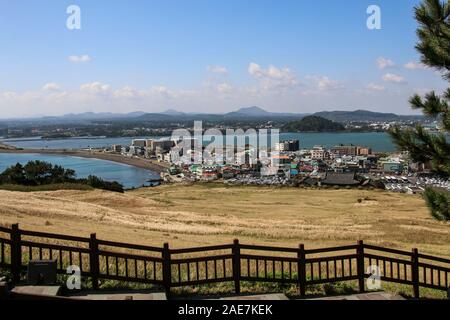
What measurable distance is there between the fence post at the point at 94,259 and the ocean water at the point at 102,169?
90276 millimetres

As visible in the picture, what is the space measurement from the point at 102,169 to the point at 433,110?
128 meters

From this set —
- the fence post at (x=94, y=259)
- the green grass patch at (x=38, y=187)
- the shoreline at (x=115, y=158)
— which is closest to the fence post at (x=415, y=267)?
the fence post at (x=94, y=259)

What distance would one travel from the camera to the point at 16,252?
9.65m

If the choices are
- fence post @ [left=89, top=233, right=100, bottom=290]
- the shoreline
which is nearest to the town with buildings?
the shoreline

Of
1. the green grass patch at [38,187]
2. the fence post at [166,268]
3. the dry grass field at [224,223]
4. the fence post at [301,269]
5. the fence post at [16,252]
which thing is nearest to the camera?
the fence post at [166,268]

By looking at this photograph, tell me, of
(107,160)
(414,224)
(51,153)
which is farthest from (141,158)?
(414,224)

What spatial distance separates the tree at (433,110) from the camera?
12586 millimetres

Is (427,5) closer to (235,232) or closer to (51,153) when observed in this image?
(235,232)

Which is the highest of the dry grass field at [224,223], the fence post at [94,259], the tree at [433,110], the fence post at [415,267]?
the tree at [433,110]

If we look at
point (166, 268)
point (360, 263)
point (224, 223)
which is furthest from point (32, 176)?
point (360, 263)

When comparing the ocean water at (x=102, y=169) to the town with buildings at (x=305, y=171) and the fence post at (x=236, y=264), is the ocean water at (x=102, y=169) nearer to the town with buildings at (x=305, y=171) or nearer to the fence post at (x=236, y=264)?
the town with buildings at (x=305, y=171)
